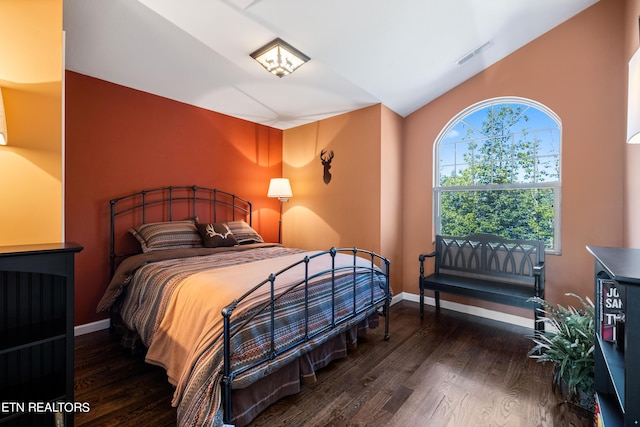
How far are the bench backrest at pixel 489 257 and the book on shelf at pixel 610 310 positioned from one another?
5.14 ft

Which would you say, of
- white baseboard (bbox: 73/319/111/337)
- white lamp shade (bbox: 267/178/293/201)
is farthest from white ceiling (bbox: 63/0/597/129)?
white baseboard (bbox: 73/319/111/337)

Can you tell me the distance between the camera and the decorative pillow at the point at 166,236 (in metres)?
2.83

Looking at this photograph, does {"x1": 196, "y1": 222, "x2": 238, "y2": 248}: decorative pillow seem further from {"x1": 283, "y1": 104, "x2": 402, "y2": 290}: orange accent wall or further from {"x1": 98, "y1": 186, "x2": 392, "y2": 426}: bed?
{"x1": 283, "y1": 104, "x2": 402, "y2": 290}: orange accent wall

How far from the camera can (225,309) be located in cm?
140

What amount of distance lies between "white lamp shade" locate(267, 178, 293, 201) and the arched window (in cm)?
202

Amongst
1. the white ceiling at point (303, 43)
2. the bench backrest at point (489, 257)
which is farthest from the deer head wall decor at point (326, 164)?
the bench backrest at point (489, 257)

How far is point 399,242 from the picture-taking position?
12.8 ft

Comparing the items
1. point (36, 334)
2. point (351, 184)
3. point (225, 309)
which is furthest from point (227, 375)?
point (351, 184)

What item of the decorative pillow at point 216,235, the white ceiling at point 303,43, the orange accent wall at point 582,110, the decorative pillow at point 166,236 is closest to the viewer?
the white ceiling at point 303,43

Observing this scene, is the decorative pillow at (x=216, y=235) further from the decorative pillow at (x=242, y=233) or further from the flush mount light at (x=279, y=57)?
the flush mount light at (x=279, y=57)

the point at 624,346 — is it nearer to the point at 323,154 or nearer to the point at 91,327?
the point at 323,154

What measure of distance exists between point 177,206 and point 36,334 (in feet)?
7.43

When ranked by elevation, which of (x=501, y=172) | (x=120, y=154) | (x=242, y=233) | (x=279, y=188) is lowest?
(x=242, y=233)

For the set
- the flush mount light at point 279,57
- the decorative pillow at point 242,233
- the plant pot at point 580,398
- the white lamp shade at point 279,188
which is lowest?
the plant pot at point 580,398
